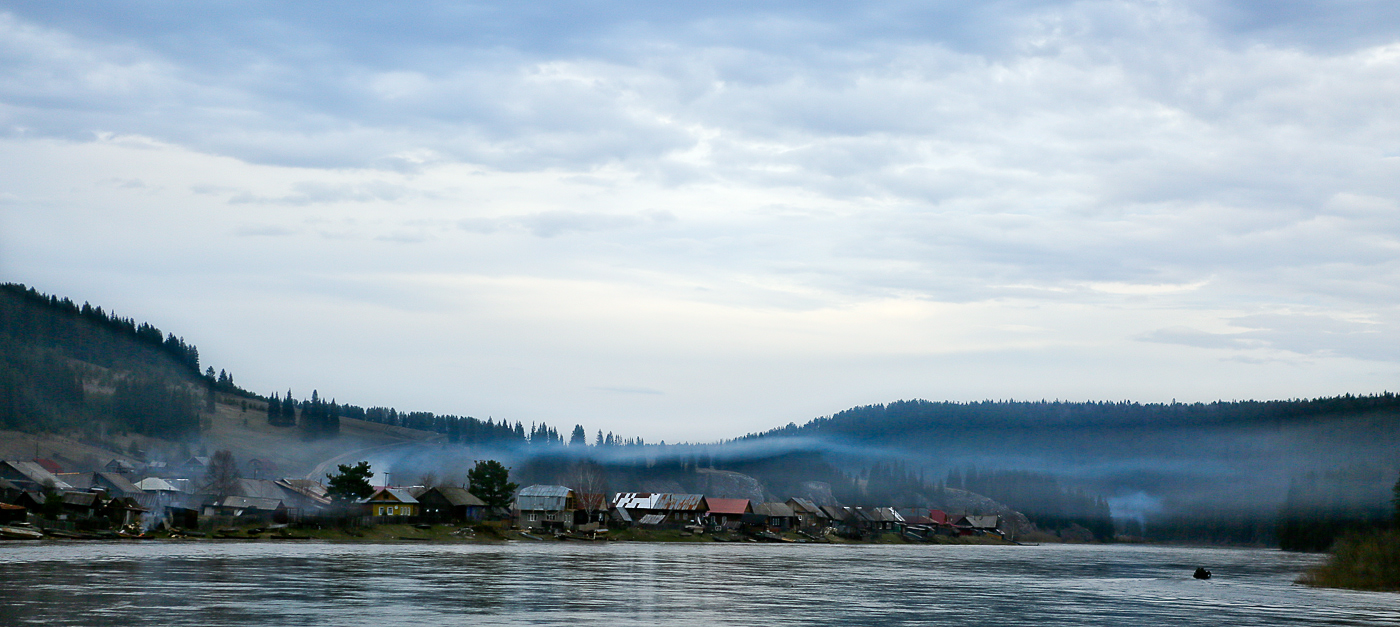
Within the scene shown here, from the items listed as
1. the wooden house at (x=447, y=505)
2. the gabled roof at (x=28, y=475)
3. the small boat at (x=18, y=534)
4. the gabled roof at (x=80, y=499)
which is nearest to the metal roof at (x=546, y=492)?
the wooden house at (x=447, y=505)

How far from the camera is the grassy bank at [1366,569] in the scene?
Answer: 249 ft

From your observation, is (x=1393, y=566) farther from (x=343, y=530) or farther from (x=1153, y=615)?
(x=343, y=530)

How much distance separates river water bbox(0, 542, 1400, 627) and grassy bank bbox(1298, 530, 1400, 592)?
3624mm

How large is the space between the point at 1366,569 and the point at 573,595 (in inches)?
2331

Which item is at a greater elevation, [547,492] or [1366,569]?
[1366,569]

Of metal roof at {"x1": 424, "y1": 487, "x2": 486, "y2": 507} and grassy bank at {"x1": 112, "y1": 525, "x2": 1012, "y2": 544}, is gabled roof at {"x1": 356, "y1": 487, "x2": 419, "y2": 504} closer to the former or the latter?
metal roof at {"x1": 424, "y1": 487, "x2": 486, "y2": 507}

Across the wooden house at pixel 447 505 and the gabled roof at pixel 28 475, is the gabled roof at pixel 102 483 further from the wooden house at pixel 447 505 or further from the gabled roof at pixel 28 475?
the wooden house at pixel 447 505

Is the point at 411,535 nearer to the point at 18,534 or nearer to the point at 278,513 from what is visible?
the point at 278,513

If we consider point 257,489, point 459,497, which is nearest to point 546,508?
point 459,497

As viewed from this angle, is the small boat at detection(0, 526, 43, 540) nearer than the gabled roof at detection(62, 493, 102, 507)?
Yes

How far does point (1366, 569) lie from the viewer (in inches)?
3091

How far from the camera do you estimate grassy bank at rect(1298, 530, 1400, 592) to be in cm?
7592

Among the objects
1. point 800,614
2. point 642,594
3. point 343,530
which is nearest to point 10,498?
point 343,530

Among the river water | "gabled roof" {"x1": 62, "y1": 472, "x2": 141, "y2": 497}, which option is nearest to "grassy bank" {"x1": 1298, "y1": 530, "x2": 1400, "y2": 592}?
the river water
